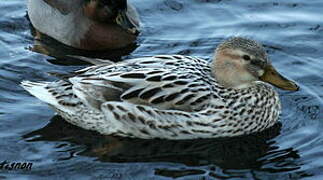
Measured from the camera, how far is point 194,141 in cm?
806

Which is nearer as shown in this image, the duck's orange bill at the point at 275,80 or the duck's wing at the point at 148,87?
the duck's wing at the point at 148,87

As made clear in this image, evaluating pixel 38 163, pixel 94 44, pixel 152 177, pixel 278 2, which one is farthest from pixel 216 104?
pixel 278 2

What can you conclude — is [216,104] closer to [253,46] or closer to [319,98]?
[253,46]

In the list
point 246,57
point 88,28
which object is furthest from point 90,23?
point 246,57

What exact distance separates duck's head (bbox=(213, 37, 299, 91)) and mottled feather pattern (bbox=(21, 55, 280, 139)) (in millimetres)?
119

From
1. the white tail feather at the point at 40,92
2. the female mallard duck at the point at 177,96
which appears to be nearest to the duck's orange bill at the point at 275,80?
the female mallard duck at the point at 177,96

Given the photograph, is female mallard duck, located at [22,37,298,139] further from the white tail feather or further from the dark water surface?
the dark water surface

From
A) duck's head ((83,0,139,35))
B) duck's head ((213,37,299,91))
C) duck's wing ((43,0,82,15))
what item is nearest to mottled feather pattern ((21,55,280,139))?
duck's head ((213,37,299,91))

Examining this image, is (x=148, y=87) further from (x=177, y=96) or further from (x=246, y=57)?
(x=246, y=57)

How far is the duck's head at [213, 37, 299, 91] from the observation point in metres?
8.09

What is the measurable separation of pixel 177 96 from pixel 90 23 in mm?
3528

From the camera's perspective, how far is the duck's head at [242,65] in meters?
8.09

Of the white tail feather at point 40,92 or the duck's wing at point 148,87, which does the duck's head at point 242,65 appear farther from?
the white tail feather at point 40,92

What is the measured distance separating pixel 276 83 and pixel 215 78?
0.62m
